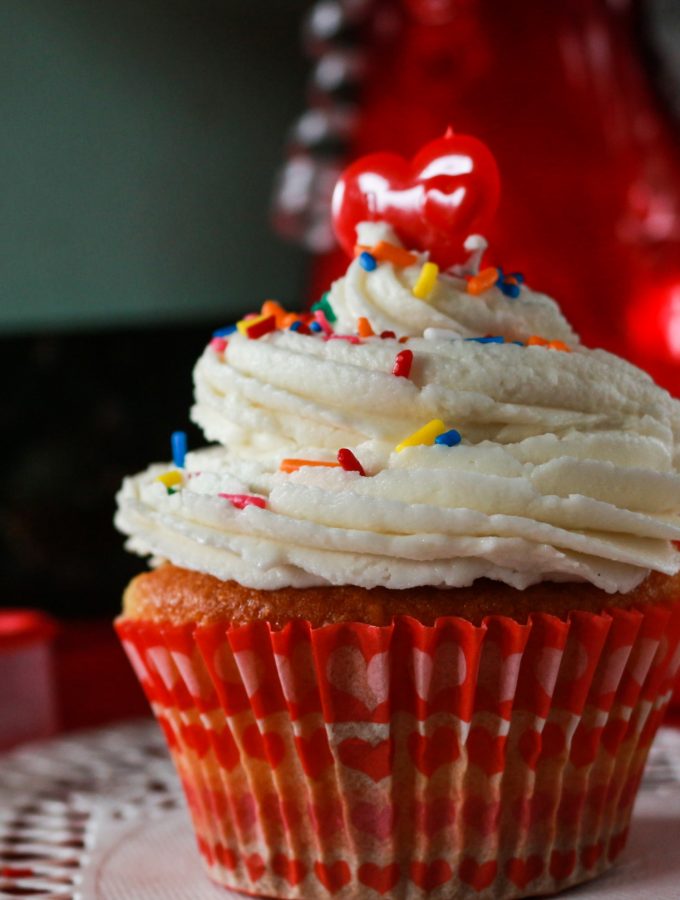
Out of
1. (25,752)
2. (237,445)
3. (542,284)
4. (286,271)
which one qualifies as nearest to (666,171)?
(542,284)

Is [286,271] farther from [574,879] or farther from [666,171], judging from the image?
[574,879]

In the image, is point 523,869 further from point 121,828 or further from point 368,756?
point 121,828

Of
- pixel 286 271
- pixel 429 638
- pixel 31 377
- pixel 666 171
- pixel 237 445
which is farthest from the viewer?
pixel 286 271

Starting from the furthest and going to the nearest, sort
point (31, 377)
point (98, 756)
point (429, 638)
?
point (31, 377) < point (98, 756) < point (429, 638)

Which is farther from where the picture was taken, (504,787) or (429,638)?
(504,787)

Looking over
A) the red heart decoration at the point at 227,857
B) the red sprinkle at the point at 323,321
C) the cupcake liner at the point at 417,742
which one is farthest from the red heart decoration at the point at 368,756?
the red sprinkle at the point at 323,321

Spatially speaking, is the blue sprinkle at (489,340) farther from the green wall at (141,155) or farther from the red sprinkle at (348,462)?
the green wall at (141,155)
